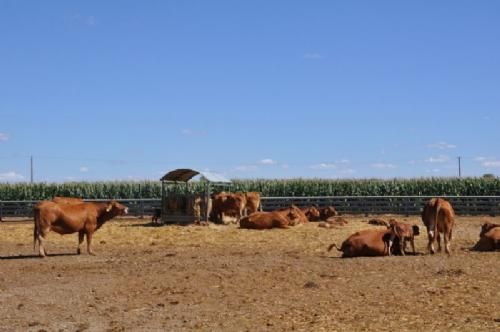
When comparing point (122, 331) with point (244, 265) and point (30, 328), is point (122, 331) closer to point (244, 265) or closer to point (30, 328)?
point (30, 328)

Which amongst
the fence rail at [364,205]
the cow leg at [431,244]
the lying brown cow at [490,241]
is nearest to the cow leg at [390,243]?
the cow leg at [431,244]

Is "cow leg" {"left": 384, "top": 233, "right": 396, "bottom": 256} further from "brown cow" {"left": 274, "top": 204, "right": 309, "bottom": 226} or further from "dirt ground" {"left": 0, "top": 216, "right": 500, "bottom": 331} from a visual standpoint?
"brown cow" {"left": 274, "top": 204, "right": 309, "bottom": 226}

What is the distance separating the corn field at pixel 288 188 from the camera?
169 feet

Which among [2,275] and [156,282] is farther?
[2,275]

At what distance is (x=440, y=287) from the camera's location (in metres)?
11.5

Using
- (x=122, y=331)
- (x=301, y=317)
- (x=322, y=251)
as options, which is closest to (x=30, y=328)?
(x=122, y=331)

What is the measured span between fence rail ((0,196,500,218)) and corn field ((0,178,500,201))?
10.0 meters

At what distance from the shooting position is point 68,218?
18719 mm

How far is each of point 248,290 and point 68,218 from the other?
841cm

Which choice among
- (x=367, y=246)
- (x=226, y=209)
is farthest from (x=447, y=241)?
(x=226, y=209)

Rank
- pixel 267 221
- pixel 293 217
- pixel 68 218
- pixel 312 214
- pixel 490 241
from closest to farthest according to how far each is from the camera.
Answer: pixel 490 241 < pixel 68 218 < pixel 267 221 < pixel 293 217 < pixel 312 214

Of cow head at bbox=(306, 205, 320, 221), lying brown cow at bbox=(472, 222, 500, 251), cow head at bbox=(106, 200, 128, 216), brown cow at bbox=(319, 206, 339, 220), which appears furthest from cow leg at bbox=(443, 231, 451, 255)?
brown cow at bbox=(319, 206, 339, 220)

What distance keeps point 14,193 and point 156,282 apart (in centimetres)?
4378

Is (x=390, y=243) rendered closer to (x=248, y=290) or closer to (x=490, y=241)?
(x=490, y=241)
